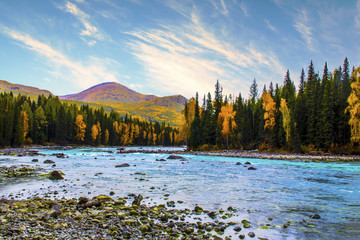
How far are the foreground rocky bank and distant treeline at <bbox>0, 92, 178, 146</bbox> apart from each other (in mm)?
72914

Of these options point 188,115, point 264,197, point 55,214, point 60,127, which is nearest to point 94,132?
point 60,127

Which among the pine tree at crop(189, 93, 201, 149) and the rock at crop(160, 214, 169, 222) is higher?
the pine tree at crop(189, 93, 201, 149)

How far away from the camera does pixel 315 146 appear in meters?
54.8

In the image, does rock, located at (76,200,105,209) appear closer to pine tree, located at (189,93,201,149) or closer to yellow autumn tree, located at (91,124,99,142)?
pine tree, located at (189,93,201,149)

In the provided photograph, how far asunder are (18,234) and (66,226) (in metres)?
1.35

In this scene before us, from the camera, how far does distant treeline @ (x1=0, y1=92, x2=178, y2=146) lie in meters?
72.9

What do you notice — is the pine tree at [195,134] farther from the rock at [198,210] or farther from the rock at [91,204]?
the rock at [91,204]

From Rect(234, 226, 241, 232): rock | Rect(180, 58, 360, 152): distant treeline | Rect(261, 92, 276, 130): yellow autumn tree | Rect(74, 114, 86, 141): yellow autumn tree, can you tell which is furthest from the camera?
Rect(74, 114, 86, 141): yellow autumn tree

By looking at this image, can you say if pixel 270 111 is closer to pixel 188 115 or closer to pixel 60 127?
pixel 188 115

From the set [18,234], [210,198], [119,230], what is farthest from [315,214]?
[18,234]

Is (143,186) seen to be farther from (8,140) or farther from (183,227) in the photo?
(8,140)

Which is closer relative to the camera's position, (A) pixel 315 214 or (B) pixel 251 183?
(A) pixel 315 214

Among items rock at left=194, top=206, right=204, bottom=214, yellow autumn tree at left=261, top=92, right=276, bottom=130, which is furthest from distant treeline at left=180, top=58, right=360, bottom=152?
rock at left=194, top=206, right=204, bottom=214

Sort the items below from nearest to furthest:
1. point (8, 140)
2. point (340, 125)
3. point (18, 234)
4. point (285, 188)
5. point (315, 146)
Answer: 1. point (18, 234)
2. point (285, 188)
3. point (340, 125)
4. point (315, 146)
5. point (8, 140)
